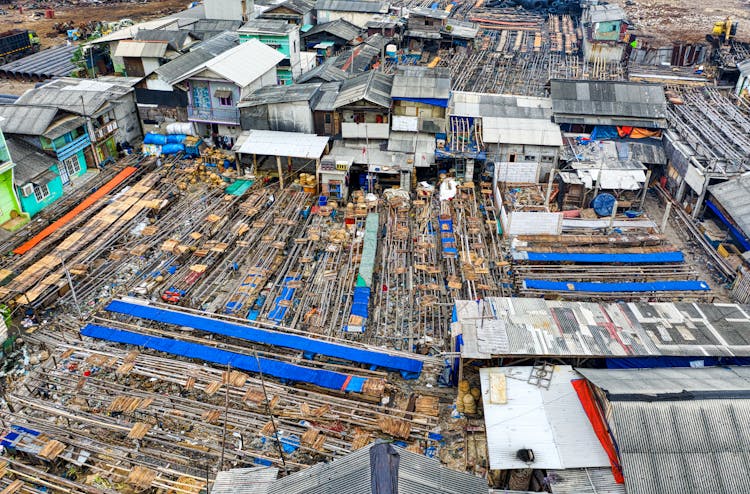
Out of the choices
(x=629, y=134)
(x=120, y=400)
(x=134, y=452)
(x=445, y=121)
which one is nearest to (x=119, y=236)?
(x=120, y=400)

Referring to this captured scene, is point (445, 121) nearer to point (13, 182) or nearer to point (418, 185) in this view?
point (418, 185)

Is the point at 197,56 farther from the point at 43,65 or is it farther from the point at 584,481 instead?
the point at 584,481

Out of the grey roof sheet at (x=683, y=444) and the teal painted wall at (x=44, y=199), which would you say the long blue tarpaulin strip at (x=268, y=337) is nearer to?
the grey roof sheet at (x=683, y=444)

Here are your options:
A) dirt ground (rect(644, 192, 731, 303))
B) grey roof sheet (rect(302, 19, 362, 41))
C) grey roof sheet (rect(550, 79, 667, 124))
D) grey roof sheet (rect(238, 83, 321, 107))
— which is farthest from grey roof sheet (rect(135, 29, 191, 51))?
dirt ground (rect(644, 192, 731, 303))

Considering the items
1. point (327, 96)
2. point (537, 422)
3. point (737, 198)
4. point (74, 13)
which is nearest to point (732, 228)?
point (737, 198)

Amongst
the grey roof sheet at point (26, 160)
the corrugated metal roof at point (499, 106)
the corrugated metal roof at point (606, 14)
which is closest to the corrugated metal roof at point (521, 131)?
the corrugated metal roof at point (499, 106)

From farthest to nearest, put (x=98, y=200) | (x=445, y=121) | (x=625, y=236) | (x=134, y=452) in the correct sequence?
(x=445, y=121) → (x=98, y=200) → (x=625, y=236) → (x=134, y=452)
